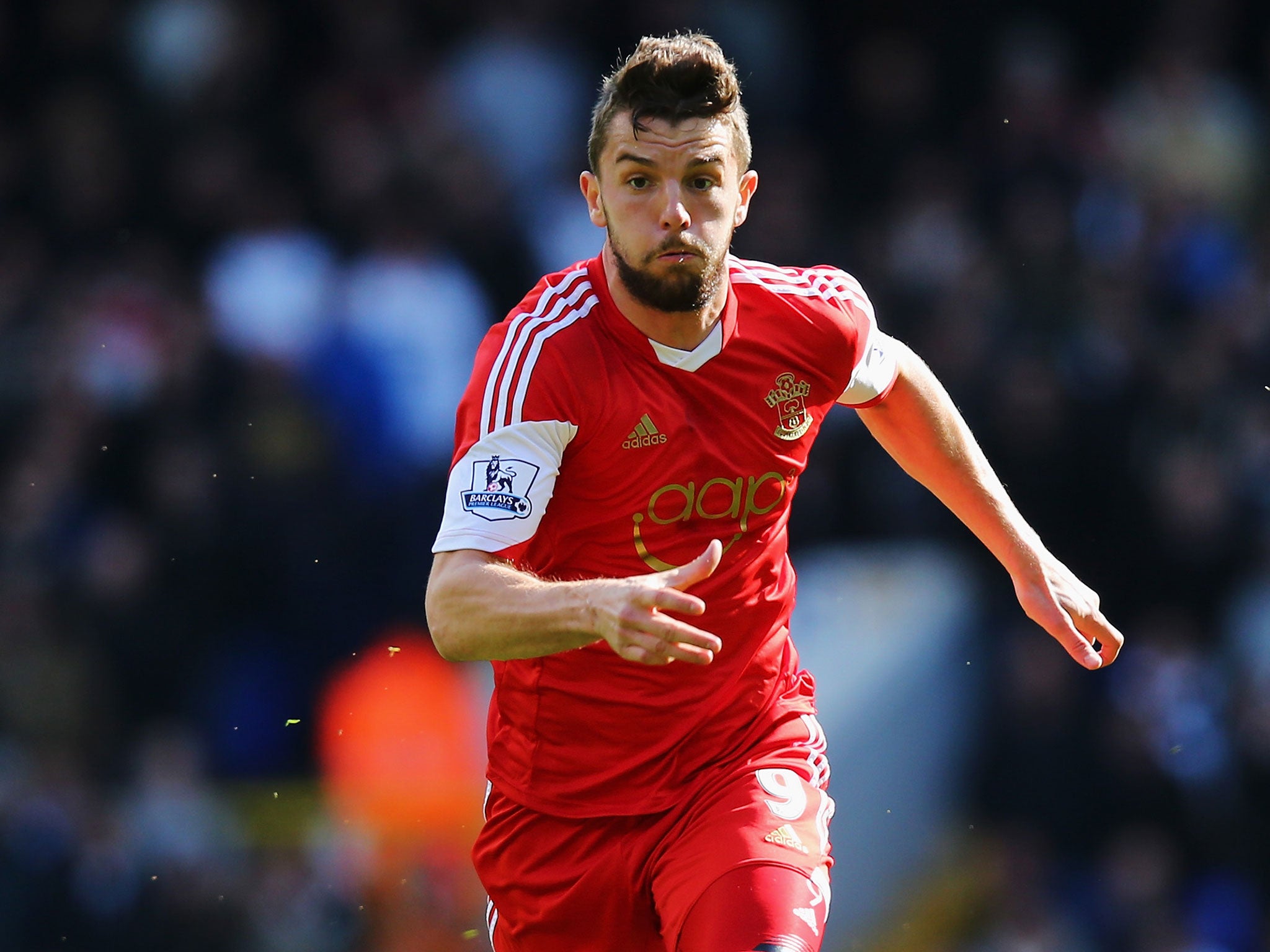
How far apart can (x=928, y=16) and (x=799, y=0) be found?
0.89 m

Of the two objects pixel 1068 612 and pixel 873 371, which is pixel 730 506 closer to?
pixel 873 371

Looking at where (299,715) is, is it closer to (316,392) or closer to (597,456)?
(316,392)

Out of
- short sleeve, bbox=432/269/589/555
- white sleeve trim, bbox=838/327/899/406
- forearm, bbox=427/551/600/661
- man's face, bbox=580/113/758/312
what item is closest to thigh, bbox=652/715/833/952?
forearm, bbox=427/551/600/661

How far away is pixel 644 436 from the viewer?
401cm

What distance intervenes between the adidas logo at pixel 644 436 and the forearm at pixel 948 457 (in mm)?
911

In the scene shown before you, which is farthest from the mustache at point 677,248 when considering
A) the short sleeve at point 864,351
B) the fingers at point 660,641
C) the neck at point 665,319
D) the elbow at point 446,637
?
the fingers at point 660,641

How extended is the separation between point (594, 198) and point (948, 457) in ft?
4.16

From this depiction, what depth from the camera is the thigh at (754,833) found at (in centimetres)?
391

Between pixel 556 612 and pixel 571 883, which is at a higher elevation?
pixel 556 612

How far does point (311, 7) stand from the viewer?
1094 cm

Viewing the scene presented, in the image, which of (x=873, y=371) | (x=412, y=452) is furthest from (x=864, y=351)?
(x=412, y=452)

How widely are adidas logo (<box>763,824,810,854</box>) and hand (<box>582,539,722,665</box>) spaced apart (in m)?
0.88

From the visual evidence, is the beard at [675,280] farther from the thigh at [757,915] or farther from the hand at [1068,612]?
the thigh at [757,915]

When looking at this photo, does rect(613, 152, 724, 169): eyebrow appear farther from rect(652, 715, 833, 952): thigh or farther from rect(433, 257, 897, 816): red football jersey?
rect(652, 715, 833, 952): thigh
